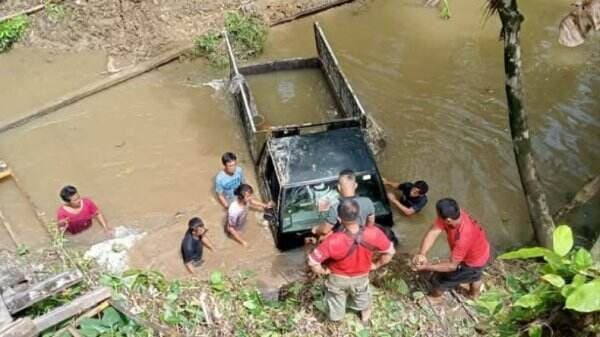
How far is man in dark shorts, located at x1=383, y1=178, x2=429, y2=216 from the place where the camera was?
9.02m

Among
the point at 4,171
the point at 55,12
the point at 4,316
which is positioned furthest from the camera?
the point at 55,12

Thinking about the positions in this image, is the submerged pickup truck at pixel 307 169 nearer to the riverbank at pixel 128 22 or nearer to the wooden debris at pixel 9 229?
the wooden debris at pixel 9 229

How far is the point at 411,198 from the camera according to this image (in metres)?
9.15

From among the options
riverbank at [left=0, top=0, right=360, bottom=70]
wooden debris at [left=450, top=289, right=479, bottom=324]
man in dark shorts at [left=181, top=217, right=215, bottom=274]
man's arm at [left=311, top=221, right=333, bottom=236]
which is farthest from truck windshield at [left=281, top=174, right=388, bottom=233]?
riverbank at [left=0, top=0, right=360, bottom=70]

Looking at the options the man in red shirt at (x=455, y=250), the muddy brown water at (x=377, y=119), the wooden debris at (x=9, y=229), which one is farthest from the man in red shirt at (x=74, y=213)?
the man in red shirt at (x=455, y=250)

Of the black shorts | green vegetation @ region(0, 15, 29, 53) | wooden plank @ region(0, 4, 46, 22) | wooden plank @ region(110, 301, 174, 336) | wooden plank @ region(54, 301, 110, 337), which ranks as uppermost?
wooden plank @ region(0, 4, 46, 22)

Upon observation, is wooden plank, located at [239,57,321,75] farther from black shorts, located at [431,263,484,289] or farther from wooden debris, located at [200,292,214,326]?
wooden debris, located at [200,292,214,326]

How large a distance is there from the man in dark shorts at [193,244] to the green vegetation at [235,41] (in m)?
5.40

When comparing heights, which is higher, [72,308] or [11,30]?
[11,30]

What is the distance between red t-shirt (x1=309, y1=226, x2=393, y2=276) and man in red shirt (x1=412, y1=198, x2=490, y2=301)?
27.3 inches

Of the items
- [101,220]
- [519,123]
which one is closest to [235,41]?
[101,220]

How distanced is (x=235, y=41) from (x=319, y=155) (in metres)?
5.53

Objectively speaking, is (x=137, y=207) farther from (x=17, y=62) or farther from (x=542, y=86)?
(x=542, y=86)

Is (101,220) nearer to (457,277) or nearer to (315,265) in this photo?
(315,265)
